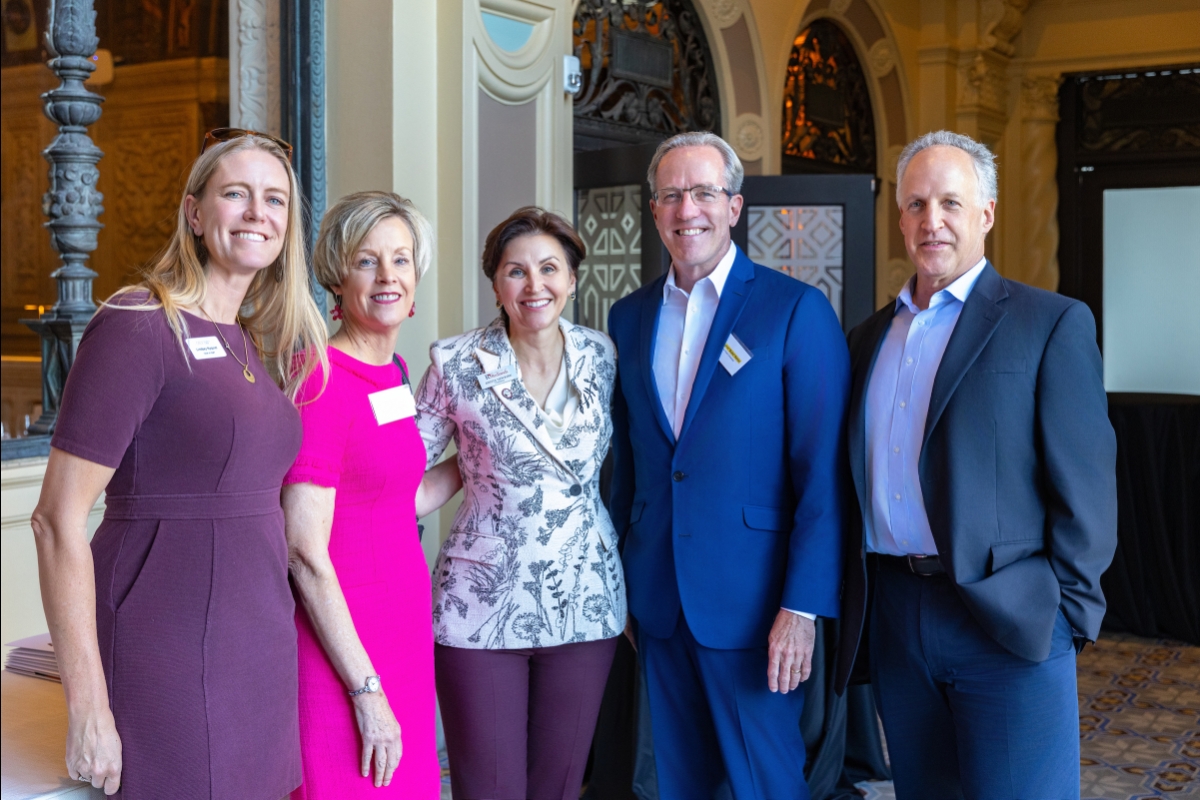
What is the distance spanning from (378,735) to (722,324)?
3.59 feet

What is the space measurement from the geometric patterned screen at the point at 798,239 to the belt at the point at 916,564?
2446 mm

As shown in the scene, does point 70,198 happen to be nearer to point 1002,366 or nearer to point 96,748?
point 96,748

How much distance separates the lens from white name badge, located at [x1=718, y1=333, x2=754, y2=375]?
2.36 metres

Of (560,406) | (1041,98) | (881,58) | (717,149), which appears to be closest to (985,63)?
(1041,98)

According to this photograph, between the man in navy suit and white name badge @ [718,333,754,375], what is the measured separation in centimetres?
26

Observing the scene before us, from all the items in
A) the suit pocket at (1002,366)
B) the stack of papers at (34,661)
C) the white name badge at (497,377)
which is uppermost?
the suit pocket at (1002,366)

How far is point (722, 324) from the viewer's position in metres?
2.42

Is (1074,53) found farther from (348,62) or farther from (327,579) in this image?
(327,579)

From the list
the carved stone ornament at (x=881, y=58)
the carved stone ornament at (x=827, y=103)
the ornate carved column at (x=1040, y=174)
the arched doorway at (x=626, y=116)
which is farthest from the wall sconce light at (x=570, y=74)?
the ornate carved column at (x=1040, y=174)

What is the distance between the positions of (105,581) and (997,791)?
5.35 ft

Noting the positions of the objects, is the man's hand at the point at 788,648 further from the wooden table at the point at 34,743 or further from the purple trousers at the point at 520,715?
the wooden table at the point at 34,743

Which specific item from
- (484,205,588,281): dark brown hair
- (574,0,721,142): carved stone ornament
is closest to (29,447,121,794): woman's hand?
(484,205,588,281): dark brown hair

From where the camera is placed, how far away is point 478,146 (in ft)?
13.3

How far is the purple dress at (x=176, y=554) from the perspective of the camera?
1.58 meters
